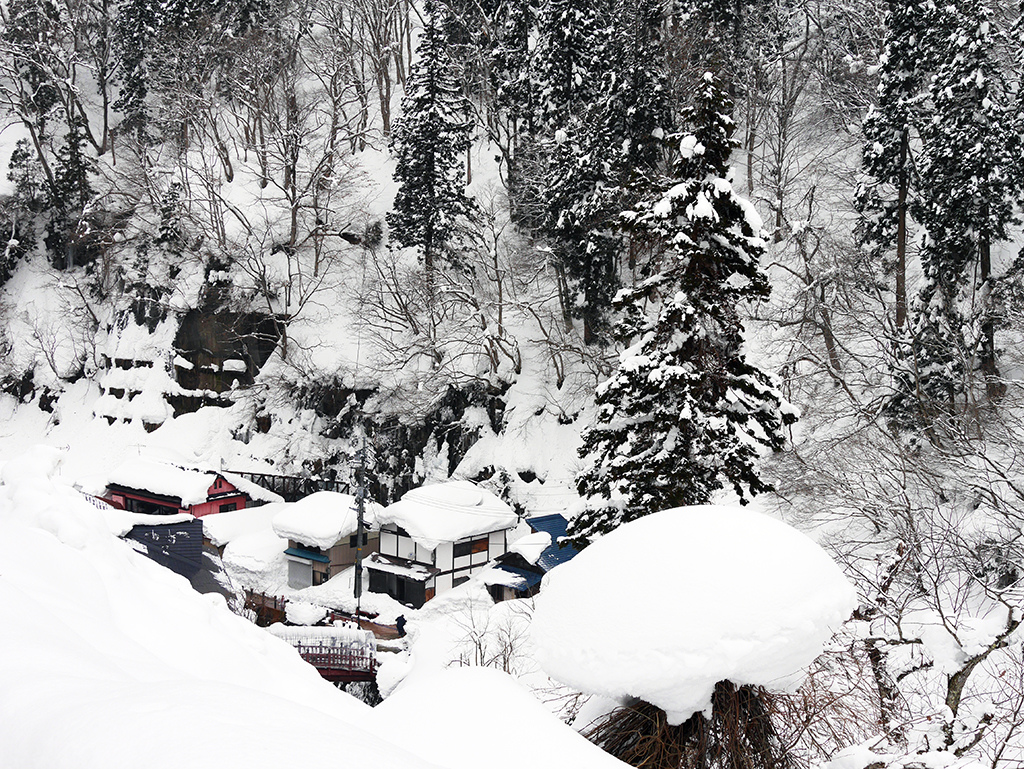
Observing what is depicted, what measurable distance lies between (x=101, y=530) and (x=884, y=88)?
960 inches

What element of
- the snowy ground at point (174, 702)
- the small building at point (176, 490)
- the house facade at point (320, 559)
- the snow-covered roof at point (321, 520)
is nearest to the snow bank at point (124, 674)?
the snowy ground at point (174, 702)

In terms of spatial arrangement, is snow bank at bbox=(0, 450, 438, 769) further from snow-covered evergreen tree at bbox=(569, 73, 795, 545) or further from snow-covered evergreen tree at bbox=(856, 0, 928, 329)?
snow-covered evergreen tree at bbox=(856, 0, 928, 329)

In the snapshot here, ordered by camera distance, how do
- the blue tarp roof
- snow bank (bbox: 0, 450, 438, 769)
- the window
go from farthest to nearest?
1. the blue tarp roof
2. the window
3. snow bank (bbox: 0, 450, 438, 769)

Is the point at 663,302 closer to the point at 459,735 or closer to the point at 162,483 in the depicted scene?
the point at 459,735

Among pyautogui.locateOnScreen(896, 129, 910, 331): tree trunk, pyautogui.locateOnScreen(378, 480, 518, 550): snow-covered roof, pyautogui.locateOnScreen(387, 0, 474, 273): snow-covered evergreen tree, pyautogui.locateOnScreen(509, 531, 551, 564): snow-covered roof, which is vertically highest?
pyautogui.locateOnScreen(387, 0, 474, 273): snow-covered evergreen tree

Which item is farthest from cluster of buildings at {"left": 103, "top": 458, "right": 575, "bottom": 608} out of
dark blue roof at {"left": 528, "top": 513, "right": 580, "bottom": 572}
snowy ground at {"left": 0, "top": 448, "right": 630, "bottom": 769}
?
snowy ground at {"left": 0, "top": 448, "right": 630, "bottom": 769}

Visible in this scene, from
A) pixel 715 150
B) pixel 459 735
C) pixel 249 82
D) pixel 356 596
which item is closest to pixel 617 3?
pixel 249 82

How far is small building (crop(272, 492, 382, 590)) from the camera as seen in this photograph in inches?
1008

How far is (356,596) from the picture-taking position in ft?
78.9

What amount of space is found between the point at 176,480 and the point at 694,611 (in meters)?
30.2

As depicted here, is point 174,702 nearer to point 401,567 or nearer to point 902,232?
point 401,567

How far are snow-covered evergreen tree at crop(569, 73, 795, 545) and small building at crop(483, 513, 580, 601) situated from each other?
994 cm

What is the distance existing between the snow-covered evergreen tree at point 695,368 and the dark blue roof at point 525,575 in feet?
34.5

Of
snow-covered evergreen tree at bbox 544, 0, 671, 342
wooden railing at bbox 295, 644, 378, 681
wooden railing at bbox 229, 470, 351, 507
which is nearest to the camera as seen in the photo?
wooden railing at bbox 295, 644, 378, 681
